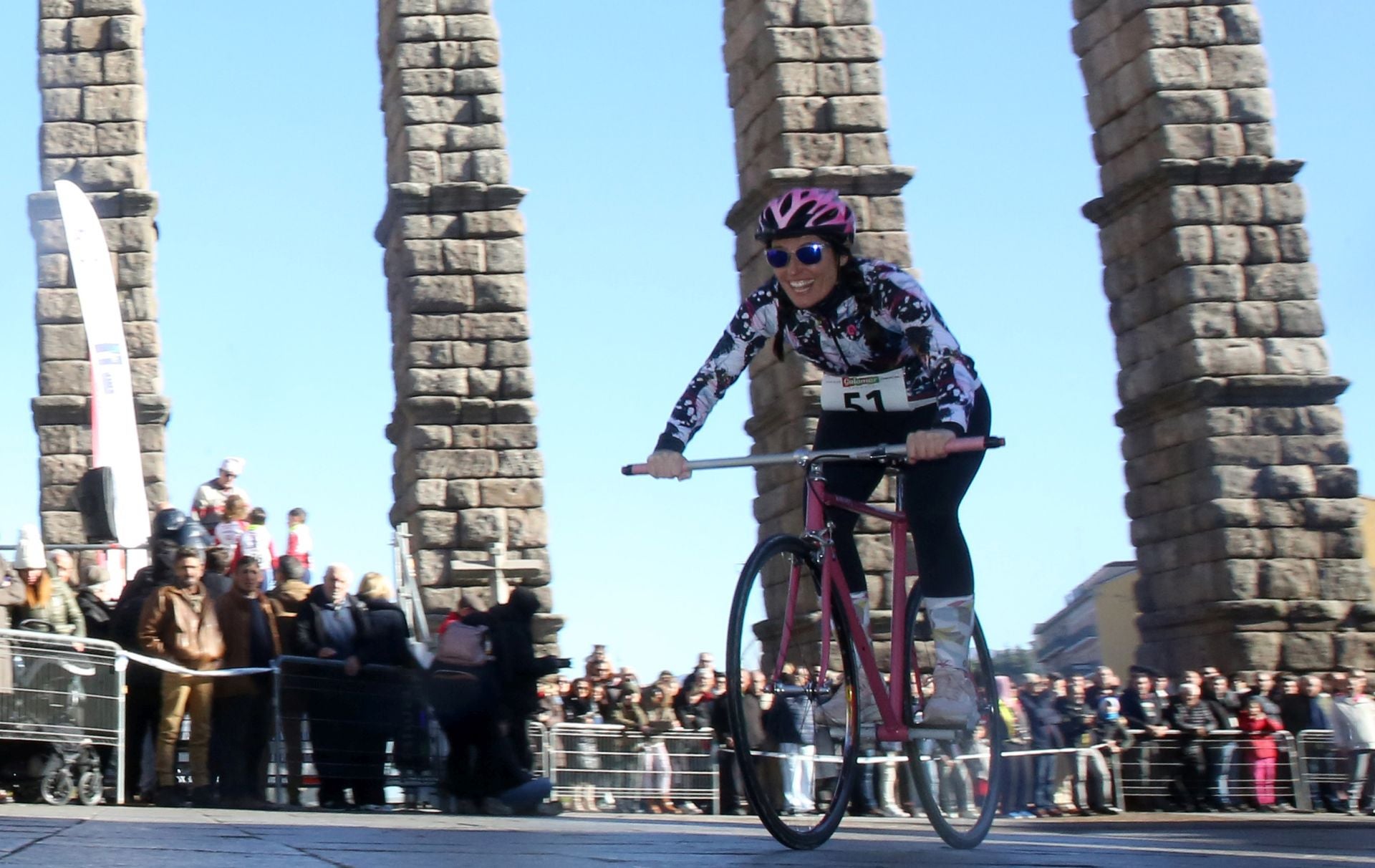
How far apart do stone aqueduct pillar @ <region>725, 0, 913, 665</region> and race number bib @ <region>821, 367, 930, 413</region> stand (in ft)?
35.4

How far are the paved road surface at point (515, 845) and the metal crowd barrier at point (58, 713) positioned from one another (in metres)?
1.72

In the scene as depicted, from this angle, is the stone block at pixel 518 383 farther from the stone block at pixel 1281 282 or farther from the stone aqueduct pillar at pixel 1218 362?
the stone block at pixel 1281 282

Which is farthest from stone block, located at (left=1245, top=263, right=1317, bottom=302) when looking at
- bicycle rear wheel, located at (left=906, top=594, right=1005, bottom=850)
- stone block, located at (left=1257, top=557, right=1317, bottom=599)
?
bicycle rear wheel, located at (left=906, top=594, right=1005, bottom=850)

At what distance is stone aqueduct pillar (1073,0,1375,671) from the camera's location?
16.4 metres

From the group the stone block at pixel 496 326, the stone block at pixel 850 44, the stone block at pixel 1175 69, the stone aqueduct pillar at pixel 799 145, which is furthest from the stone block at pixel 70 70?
the stone block at pixel 1175 69

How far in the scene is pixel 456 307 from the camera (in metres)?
18.0

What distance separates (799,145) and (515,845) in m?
12.6

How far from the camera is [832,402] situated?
223 inches

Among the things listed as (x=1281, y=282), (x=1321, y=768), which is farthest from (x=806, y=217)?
(x=1281, y=282)

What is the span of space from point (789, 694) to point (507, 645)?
5.22 meters

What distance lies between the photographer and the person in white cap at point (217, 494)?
12.1 meters

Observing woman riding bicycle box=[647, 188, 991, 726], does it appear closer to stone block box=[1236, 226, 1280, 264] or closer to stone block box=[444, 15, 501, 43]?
stone block box=[1236, 226, 1280, 264]

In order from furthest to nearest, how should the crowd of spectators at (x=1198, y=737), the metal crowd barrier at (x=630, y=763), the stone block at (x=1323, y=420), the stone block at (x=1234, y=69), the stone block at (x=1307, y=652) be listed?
1. the stone block at (x=1234, y=69)
2. the stone block at (x=1323, y=420)
3. the stone block at (x=1307, y=652)
4. the crowd of spectators at (x=1198, y=737)
5. the metal crowd barrier at (x=630, y=763)

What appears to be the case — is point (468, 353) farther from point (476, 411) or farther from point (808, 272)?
point (808, 272)
